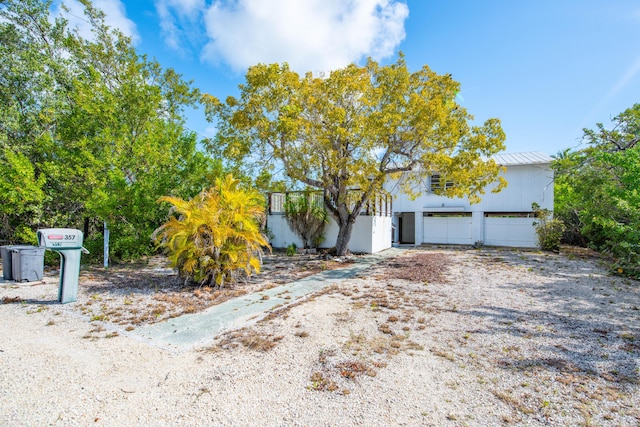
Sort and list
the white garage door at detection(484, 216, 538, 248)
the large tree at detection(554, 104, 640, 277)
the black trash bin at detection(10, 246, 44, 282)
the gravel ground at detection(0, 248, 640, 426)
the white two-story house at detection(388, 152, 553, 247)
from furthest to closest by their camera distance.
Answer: the white garage door at detection(484, 216, 538, 248)
the white two-story house at detection(388, 152, 553, 247)
the large tree at detection(554, 104, 640, 277)
the black trash bin at detection(10, 246, 44, 282)
the gravel ground at detection(0, 248, 640, 426)

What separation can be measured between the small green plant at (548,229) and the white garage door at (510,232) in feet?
1.98

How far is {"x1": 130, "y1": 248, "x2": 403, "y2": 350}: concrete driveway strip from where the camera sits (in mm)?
4052

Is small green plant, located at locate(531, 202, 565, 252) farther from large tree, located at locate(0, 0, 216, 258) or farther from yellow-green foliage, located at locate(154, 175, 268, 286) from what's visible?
large tree, located at locate(0, 0, 216, 258)

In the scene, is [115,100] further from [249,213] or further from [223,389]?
[223,389]

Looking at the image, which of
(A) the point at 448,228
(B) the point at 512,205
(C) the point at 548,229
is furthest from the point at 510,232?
(A) the point at 448,228

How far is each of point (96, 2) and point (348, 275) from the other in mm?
15944

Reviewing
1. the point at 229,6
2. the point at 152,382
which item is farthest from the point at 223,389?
the point at 229,6

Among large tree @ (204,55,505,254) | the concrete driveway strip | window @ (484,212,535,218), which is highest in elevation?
large tree @ (204,55,505,254)

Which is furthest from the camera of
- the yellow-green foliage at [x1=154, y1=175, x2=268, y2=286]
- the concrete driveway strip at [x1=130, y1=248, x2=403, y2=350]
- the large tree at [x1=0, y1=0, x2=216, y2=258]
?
the large tree at [x1=0, y1=0, x2=216, y2=258]

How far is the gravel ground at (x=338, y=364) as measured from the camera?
2.51 metres

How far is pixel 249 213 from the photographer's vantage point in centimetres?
707

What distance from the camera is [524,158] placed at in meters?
16.6

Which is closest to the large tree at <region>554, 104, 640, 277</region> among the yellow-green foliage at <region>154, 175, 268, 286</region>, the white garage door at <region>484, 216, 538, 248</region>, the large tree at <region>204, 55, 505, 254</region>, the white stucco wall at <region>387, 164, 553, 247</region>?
the white stucco wall at <region>387, 164, 553, 247</region>

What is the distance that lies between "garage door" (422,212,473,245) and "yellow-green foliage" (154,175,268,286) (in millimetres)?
13545
